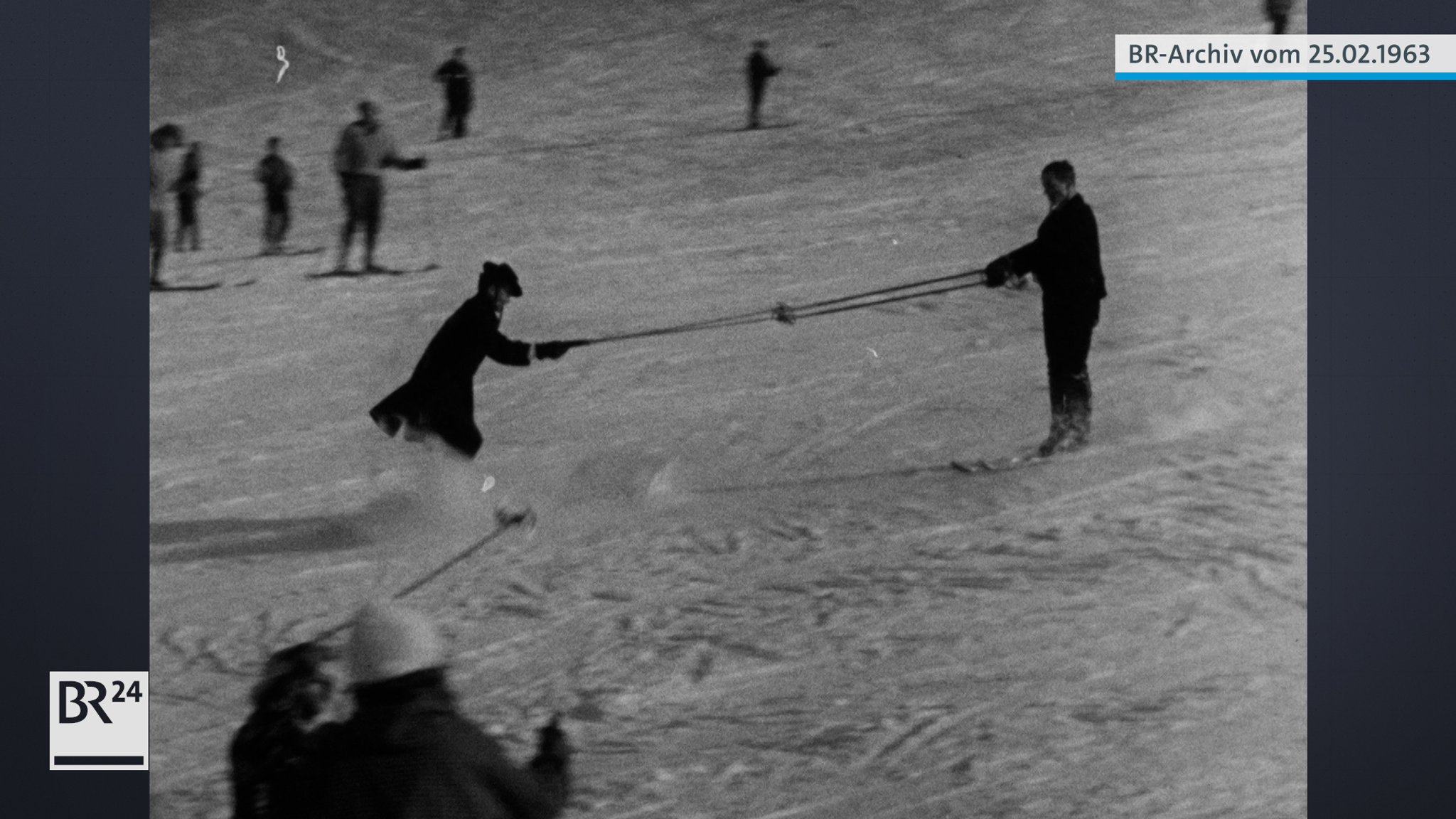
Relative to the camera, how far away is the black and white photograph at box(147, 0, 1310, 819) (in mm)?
5191

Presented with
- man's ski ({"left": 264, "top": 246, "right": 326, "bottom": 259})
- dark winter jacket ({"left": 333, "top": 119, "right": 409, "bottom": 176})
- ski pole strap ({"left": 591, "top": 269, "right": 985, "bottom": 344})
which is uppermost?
dark winter jacket ({"left": 333, "top": 119, "right": 409, "bottom": 176})

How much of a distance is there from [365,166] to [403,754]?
262 cm

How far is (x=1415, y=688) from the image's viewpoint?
17.0 feet

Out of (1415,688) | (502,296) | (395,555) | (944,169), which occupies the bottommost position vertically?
(1415,688)

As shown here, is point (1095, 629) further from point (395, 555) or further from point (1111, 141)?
point (395, 555)

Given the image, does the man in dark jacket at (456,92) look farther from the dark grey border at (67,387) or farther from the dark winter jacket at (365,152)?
the dark grey border at (67,387)

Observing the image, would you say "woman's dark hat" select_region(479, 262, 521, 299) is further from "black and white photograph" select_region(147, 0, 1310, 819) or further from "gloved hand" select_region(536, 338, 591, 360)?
"gloved hand" select_region(536, 338, 591, 360)

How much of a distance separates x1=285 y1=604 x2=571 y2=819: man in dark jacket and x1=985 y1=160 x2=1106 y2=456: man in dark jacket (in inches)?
99.7

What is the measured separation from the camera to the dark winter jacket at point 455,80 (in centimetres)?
545

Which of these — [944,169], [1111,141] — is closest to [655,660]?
[944,169]

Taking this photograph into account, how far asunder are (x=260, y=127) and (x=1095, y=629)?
2736 millimetres

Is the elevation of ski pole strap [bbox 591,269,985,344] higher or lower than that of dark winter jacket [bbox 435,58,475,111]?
lower

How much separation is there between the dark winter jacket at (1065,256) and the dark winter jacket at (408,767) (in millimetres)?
2659

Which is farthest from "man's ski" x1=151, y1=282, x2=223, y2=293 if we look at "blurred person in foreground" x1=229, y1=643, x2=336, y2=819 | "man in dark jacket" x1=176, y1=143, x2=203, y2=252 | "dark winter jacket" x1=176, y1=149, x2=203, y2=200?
"blurred person in foreground" x1=229, y1=643, x2=336, y2=819
